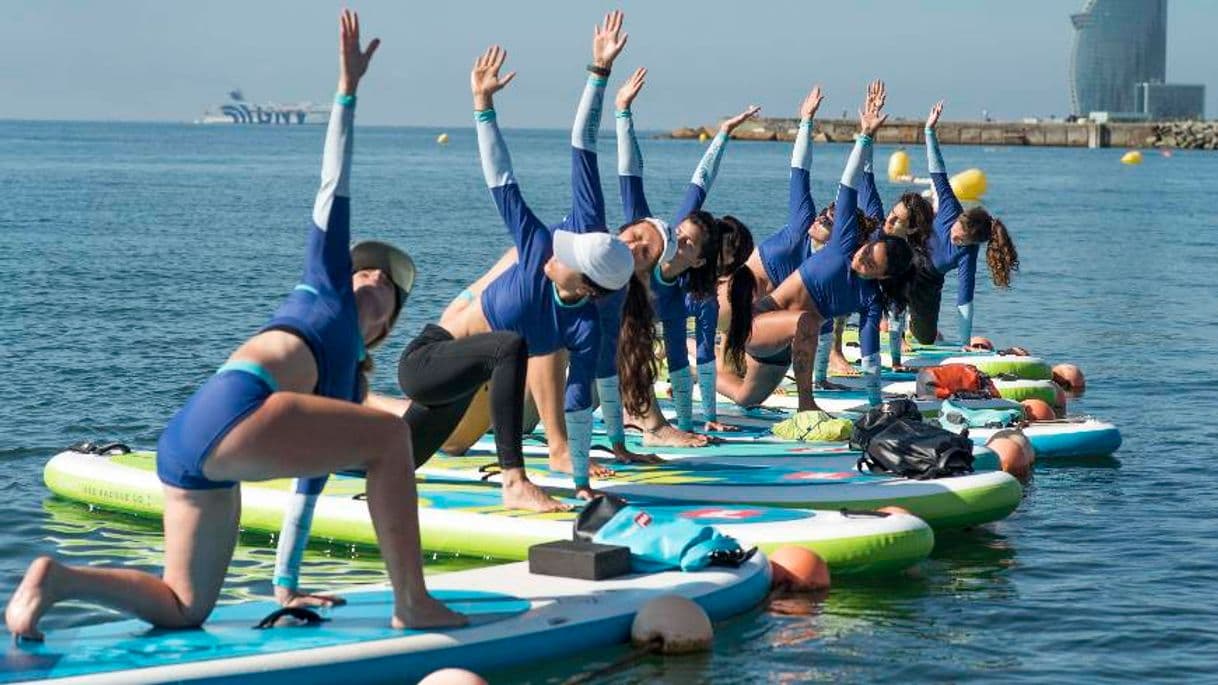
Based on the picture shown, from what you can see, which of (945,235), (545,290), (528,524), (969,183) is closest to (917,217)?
(945,235)

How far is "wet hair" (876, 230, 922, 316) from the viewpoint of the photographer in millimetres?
13859

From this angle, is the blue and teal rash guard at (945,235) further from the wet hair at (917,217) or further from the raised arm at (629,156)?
the raised arm at (629,156)

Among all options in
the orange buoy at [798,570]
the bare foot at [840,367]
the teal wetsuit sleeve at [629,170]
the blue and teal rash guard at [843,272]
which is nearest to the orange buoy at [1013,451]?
the blue and teal rash guard at [843,272]

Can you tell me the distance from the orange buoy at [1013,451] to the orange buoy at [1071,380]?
5.67 metres

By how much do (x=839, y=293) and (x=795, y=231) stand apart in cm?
164

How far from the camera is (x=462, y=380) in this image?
9945 millimetres

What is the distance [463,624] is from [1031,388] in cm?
983

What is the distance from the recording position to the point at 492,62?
9.92 m

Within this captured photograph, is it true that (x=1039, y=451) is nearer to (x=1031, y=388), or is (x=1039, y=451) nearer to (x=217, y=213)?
(x=1031, y=388)

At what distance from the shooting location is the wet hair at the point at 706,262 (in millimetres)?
12516


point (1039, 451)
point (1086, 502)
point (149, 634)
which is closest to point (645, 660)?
point (149, 634)

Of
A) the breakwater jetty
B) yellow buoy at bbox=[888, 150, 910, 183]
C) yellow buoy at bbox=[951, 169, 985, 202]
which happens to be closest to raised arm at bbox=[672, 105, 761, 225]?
yellow buoy at bbox=[951, 169, 985, 202]

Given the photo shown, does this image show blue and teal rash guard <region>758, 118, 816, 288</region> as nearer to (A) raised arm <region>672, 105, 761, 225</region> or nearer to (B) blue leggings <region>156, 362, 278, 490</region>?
(A) raised arm <region>672, 105, 761, 225</region>

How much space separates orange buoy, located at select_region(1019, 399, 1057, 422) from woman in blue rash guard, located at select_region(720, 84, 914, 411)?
1.54 meters
